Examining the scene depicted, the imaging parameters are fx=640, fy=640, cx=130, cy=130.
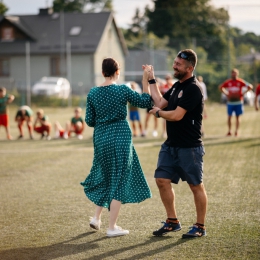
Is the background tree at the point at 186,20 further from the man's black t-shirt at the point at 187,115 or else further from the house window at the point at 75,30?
the man's black t-shirt at the point at 187,115

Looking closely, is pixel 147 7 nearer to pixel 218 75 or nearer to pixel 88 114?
pixel 218 75

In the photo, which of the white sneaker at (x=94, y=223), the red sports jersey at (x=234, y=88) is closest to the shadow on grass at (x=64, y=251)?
the white sneaker at (x=94, y=223)

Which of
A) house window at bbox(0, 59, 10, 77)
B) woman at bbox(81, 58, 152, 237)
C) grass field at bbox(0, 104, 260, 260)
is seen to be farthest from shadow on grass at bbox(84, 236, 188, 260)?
house window at bbox(0, 59, 10, 77)

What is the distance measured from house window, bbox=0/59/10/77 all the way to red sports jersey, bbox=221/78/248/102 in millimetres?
35182

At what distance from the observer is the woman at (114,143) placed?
6.57m

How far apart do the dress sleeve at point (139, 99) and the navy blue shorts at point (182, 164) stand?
493 mm

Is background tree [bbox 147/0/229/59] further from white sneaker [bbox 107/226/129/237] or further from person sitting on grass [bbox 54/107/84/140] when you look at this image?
white sneaker [bbox 107/226/129/237]

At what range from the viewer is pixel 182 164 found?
21.1 ft

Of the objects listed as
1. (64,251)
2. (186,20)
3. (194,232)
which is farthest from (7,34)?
(64,251)

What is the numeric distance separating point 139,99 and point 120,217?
177cm

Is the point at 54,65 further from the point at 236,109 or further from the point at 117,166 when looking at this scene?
the point at 117,166

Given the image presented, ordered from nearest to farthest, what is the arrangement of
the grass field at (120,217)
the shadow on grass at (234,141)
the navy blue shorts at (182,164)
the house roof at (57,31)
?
the grass field at (120,217), the navy blue shorts at (182,164), the shadow on grass at (234,141), the house roof at (57,31)

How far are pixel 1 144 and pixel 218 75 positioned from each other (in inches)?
1044

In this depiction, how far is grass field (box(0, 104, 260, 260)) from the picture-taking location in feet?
19.7
